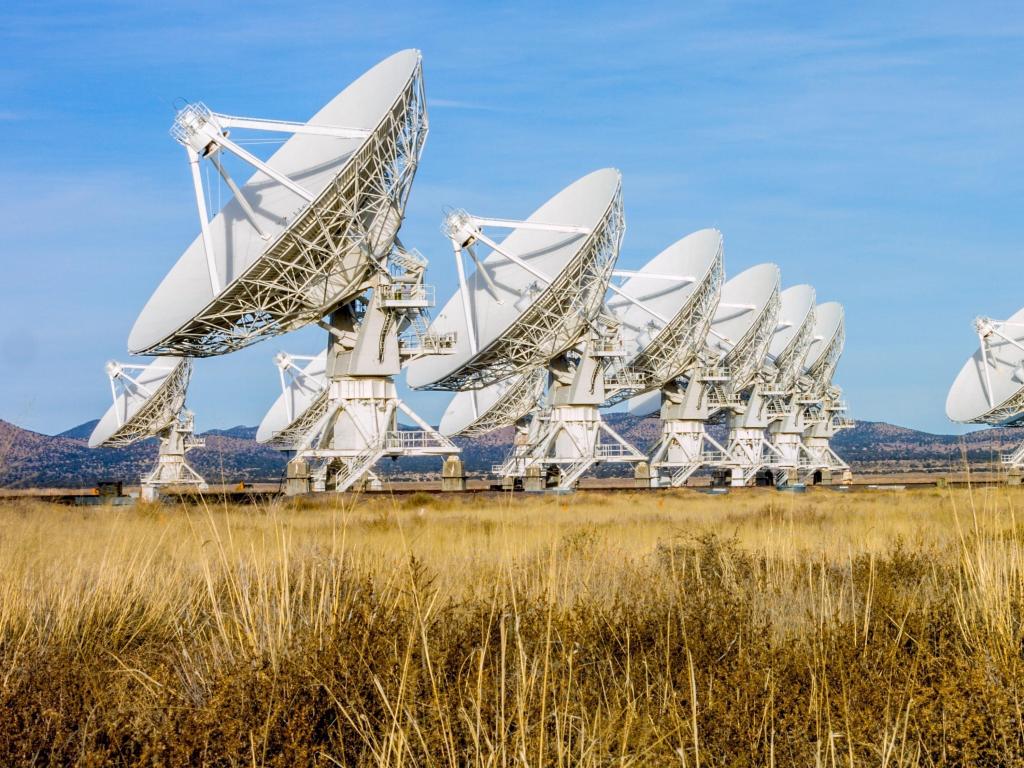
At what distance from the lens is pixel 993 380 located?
58844 mm

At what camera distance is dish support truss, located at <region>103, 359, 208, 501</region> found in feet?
192

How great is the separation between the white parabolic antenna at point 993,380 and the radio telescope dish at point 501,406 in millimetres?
22255

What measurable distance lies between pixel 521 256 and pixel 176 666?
35.5 m

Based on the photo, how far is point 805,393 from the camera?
236 feet

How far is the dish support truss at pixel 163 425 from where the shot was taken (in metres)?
58.4

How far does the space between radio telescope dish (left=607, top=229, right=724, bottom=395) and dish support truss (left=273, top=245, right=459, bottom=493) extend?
12.1 metres

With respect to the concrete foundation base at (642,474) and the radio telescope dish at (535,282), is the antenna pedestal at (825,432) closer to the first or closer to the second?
the concrete foundation base at (642,474)

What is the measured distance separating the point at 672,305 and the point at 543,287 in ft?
38.9

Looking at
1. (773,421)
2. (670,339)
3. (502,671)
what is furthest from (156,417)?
(502,671)

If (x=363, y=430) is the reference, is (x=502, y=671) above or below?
below

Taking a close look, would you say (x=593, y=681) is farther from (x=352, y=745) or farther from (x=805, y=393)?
(x=805, y=393)

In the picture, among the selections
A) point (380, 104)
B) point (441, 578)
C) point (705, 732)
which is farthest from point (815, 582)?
point (380, 104)

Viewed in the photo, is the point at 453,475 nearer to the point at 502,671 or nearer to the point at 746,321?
the point at 746,321

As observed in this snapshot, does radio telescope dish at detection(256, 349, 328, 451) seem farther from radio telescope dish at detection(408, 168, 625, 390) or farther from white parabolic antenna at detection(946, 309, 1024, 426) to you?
white parabolic antenna at detection(946, 309, 1024, 426)
